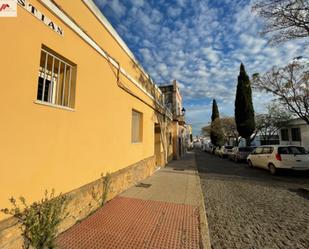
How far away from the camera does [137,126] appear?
9.11 m

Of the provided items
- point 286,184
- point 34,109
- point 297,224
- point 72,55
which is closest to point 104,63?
point 72,55

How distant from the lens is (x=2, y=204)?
2582 millimetres

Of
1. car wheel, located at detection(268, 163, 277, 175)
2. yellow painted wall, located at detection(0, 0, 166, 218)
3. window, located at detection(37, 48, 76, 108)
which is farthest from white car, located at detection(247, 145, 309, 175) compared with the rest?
window, located at detection(37, 48, 76, 108)

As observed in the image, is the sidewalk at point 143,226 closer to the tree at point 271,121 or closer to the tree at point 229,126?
the tree at point 271,121

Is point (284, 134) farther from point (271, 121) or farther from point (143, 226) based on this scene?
point (143, 226)

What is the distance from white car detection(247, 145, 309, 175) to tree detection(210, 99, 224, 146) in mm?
29322

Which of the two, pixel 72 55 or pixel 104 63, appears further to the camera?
pixel 104 63

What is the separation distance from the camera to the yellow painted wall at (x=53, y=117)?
2.72 meters

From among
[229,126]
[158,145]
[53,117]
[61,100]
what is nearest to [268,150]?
[158,145]

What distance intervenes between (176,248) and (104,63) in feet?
15.7

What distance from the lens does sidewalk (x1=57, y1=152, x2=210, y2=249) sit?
3.35m

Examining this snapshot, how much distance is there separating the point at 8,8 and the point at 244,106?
2823 centimetres

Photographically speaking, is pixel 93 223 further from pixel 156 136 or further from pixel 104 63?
pixel 156 136

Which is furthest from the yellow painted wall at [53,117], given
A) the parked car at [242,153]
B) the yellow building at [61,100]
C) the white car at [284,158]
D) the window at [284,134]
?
the window at [284,134]
